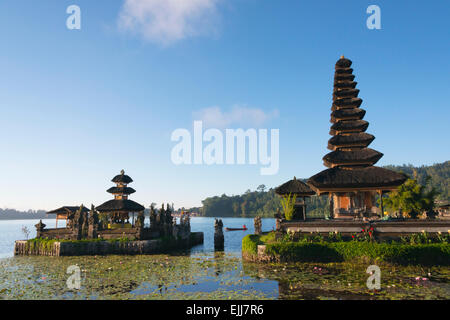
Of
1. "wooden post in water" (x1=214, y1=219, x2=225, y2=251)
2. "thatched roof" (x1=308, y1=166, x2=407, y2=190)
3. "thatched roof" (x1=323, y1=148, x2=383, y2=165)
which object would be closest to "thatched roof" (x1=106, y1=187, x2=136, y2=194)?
"wooden post in water" (x1=214, y1=219, x2=225, y2=251)

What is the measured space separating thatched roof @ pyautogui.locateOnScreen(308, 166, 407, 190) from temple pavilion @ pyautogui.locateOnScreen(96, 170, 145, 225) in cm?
2357

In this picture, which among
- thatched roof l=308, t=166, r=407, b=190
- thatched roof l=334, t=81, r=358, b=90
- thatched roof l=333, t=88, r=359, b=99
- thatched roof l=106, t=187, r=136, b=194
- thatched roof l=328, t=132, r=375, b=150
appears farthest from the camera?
thatched roof l=106, t=187, r=136, b=194

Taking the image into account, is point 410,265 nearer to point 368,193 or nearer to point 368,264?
point 368,264

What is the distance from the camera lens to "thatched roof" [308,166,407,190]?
25766mm

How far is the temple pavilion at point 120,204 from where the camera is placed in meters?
36.3

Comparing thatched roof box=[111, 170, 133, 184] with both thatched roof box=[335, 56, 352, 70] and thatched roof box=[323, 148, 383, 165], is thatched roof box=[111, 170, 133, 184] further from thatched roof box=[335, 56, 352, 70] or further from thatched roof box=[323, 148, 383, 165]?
thatched roof box=[335, 56, 352, 70]

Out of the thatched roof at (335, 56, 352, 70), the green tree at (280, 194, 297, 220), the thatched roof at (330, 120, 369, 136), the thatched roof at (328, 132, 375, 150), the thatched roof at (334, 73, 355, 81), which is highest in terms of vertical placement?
the thatched roof at (335, 56, 352, 70)

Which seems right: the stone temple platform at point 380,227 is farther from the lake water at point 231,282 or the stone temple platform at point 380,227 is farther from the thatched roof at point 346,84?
the thatched roof at point 346,84

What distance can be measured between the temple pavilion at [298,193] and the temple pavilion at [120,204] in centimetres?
1972

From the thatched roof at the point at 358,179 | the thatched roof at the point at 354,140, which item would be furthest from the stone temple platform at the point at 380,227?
the thatched roof at the point at 354,140
